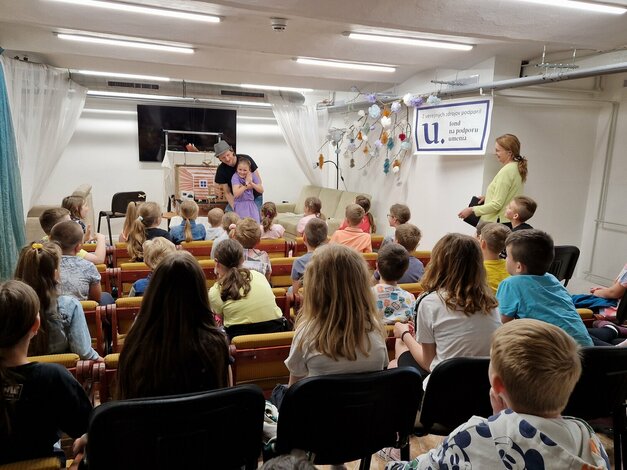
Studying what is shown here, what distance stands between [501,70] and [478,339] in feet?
14.0

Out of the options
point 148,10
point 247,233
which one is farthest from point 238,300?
point 148,10

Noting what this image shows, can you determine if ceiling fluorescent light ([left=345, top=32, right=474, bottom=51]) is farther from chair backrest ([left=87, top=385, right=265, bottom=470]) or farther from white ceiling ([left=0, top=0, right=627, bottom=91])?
chair backrest ([left=87, top=385, right=265, bottom=470])

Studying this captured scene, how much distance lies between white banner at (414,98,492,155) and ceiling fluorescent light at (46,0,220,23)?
118 inches

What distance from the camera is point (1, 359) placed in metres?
1.34

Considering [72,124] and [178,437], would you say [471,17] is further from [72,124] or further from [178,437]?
[72,124]

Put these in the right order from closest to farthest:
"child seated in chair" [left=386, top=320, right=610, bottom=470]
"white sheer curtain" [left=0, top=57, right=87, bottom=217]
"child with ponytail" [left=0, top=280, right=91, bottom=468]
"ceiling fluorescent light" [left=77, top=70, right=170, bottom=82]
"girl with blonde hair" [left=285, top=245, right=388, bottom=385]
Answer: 1. "child seated in chair" [left=386, top=320, right=610, bottom=470]
2. "child with ponytail" [left=0, top=280, right=91, bottom=468]
3. "girl with blonde hair" [left=285, top=245, right=388, bottom=385]
4. "white sheer curtain" [left=0, top=57, right=87, bottom=217]
5. "ceiling fluorescent light" [left=77, top=70, right=170, bottom=82]

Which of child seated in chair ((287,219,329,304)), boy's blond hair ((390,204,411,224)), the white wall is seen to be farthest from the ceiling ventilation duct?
child seated in chair ((287,219,329,304))

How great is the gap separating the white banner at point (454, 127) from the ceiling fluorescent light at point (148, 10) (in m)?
3.00

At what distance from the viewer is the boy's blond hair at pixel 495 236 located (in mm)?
2646

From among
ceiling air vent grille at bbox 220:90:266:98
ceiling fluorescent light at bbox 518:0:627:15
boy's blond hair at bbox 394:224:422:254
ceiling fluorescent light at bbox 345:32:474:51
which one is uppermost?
ceiling fluorescent light at bbox 345:32:474:51

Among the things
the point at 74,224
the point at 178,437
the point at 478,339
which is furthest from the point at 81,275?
the point at 478,339

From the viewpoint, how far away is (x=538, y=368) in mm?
1002

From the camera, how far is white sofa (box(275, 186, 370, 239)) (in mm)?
7661

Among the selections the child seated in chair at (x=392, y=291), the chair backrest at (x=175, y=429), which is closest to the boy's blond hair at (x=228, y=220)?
the child seated in chair at (x=392, y=291)
